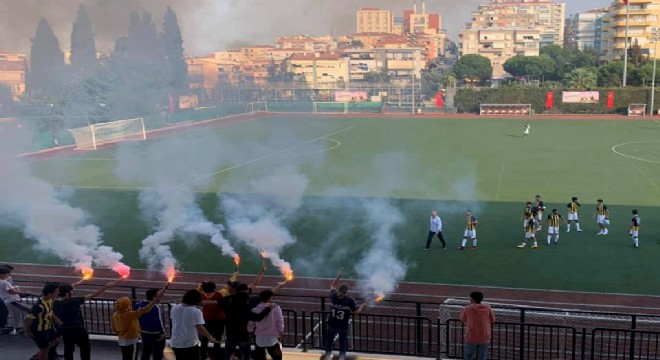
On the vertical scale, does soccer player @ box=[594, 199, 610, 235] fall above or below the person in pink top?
below

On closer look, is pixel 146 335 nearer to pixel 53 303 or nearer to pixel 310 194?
pixel 53 303

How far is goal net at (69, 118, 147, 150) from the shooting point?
3706 centimetres

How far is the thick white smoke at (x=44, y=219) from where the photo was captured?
54.9 ft

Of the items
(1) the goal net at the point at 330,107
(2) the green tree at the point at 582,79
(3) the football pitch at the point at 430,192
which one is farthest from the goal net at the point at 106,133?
(2) the green tree at the point at 582,79

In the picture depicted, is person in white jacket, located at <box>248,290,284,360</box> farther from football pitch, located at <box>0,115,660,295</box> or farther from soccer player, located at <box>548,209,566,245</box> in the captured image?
soccer player, located at <box>548,209,566,245</box>

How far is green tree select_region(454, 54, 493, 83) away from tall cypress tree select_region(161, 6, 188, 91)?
80.1 m

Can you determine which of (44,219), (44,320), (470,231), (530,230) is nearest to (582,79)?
(530,230)

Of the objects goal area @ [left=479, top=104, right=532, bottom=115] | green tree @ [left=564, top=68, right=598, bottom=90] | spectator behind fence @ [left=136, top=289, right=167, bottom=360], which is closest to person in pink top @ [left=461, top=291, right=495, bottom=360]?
spectator behind fence @ [left=136, top=289, right=167, bottom=360]

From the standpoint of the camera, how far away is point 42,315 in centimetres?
814

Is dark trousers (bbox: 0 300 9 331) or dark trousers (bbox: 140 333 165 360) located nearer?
dark trousers (bbox: 140 333 165 360)

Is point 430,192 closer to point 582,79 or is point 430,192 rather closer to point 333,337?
point 333,337

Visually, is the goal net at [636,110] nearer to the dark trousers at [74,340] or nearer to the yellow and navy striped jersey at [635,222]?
the yellow and navy striped jersey at [635,222]

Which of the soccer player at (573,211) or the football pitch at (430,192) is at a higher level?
the soccer player at (573,211)

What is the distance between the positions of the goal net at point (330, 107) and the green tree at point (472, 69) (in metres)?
30.3
